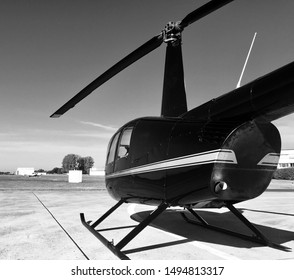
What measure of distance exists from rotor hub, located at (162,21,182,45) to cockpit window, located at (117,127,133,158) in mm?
1960

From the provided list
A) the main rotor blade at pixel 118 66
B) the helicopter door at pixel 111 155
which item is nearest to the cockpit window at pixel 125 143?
Result: the helicopter door at pixel 111 155

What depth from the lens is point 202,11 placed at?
16.2ft

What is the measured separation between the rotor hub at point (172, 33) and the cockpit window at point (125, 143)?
6.43ft

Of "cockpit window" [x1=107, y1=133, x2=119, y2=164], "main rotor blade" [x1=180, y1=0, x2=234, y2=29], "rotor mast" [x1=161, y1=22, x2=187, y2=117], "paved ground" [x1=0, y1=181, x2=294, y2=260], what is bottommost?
"paved ground" [x1=0, y1=181, x2=294, y2=260]

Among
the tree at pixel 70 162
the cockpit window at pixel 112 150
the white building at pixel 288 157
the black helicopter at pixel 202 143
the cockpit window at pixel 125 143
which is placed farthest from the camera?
the tree at pixel 70 162

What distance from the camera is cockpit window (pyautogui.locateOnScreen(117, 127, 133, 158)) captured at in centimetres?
598

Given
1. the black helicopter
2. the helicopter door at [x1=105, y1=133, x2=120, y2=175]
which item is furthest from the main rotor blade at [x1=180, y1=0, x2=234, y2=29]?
the helicopter door at [x1=105, y1=133, x2=120, y2=175]

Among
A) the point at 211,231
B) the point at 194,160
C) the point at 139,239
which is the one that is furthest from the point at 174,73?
the point at 211,231

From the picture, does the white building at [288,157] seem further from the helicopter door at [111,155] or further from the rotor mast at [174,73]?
the rotor mast at [174,73]

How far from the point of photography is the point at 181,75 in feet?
19.4

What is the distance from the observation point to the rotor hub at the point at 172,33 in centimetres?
580

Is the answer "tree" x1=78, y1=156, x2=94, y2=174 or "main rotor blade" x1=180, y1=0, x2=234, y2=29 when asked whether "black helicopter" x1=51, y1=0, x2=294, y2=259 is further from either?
"tree" x1=78, y1=156, x2=94, y2=174

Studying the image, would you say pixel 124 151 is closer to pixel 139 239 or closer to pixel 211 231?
pixel 139 239

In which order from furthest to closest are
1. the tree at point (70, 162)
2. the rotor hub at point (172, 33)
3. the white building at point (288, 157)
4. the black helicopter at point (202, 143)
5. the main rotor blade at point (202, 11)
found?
the tree at point (70, 162), the white building at point (288, 157), the rotor hub at point (172, 33), the main rotor blade at point (202, 11), the black helicopter at point (202, 143)
